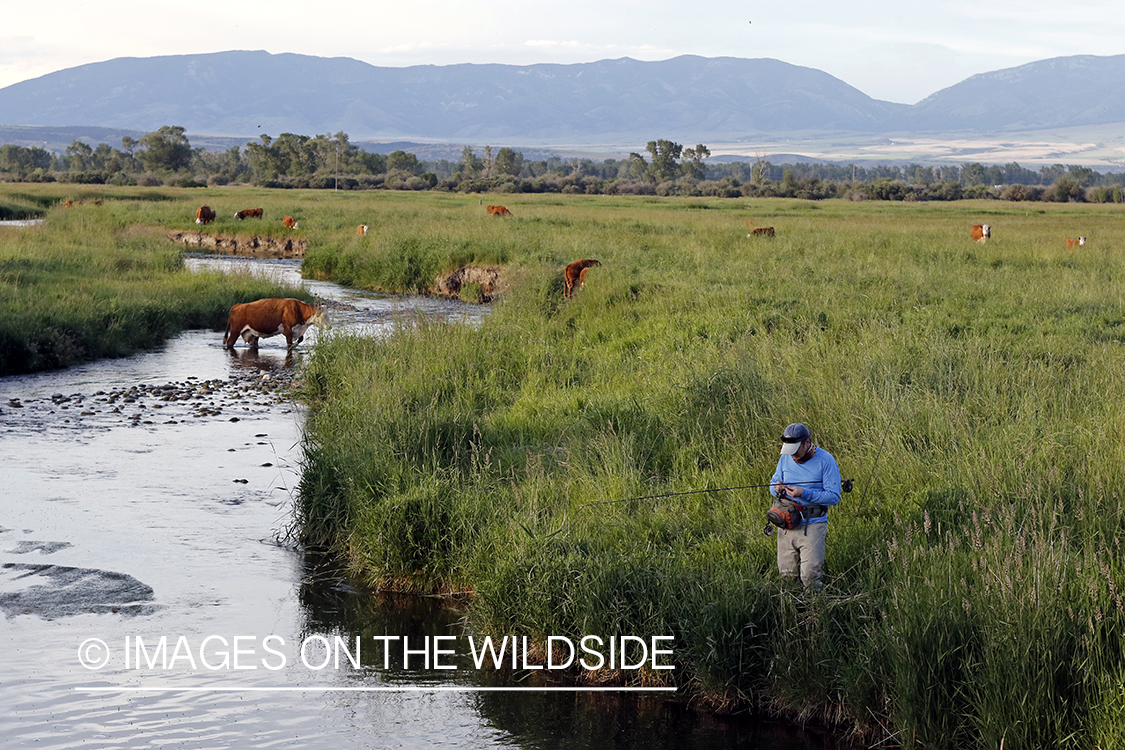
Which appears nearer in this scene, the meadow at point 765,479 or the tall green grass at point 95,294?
the meadow at point 765,479

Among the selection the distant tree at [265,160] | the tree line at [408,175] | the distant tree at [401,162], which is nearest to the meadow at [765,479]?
the tree line at [408,175]

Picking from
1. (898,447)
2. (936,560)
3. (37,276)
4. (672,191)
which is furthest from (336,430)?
(672,191)

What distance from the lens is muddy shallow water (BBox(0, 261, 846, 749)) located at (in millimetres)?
6812

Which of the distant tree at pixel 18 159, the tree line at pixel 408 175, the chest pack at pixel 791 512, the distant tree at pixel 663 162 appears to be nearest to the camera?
the chest pack at pixel 791 512

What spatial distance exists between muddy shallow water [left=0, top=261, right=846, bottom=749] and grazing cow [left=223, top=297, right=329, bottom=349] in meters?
7.17

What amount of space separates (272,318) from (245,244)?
73.7ft

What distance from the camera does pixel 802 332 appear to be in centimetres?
1520

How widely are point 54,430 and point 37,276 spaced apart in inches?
448

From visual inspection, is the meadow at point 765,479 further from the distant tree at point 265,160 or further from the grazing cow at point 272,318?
the distant tree at point 265,160

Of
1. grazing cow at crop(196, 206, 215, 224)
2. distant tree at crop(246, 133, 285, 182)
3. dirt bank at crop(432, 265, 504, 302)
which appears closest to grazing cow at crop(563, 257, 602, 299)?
dirt bank at crop(432, 265, 504, 302)

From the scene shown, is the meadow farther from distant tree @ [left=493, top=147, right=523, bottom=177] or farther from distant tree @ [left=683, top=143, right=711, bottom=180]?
distant tree @ [left=493, top=147, right=523, bottom=177]

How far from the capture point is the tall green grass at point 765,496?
6.38 m

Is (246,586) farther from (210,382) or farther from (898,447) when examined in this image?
(210,382)

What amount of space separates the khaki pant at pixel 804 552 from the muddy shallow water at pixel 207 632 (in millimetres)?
1020
